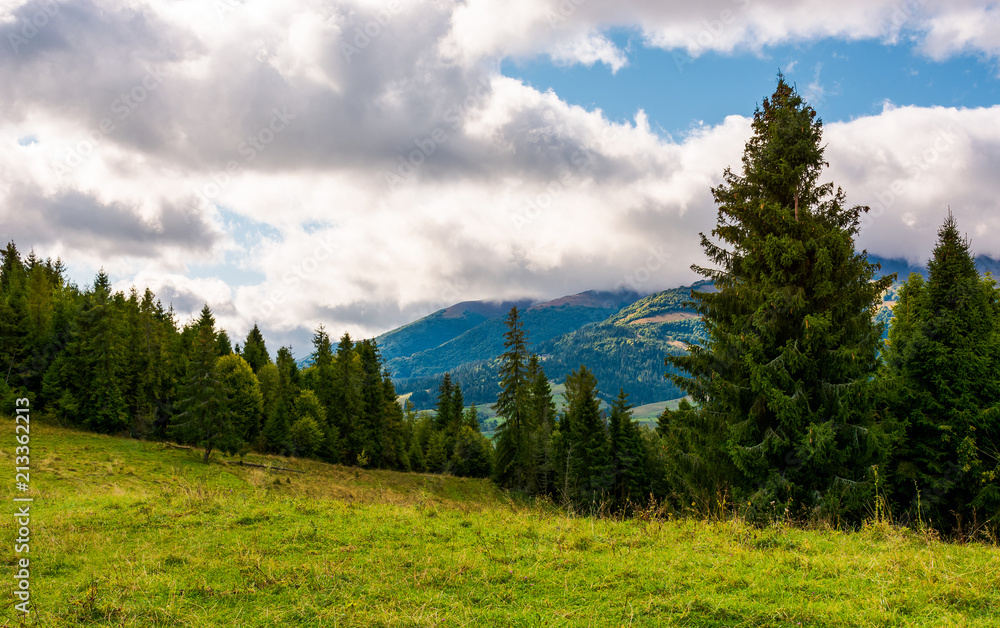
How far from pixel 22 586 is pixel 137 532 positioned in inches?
95.8

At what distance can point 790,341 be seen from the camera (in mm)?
14008

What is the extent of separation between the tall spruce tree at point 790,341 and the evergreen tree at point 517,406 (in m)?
34.1

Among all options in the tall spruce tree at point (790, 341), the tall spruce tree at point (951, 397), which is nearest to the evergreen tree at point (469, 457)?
the tall spruce tree at point (951, 397)

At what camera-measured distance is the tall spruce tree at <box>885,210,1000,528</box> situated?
19109mm

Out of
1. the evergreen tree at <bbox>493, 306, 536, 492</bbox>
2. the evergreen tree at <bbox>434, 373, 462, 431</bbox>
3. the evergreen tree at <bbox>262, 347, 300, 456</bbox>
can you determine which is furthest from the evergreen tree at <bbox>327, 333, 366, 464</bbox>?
the evergreen tree at <bbox>434, 373, 462, 431</bbox>

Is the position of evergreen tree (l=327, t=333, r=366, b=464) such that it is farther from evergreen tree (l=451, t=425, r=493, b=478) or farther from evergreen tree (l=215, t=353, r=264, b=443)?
evergreen tree (l=451, t=425, r=493, b=478)

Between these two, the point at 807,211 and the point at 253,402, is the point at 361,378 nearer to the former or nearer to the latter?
the point at 253,402

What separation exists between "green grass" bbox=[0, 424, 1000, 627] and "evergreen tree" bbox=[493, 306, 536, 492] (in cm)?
4051

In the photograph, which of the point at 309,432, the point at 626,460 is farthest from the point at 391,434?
the point at 626,460

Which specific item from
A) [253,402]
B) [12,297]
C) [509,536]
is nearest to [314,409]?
[253,402]

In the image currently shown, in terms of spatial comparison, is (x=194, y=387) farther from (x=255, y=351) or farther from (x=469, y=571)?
(x=255, y=351)

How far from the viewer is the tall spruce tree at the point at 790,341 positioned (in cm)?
1338

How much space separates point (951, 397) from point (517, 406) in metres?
35.2

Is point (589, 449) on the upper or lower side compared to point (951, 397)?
lower
